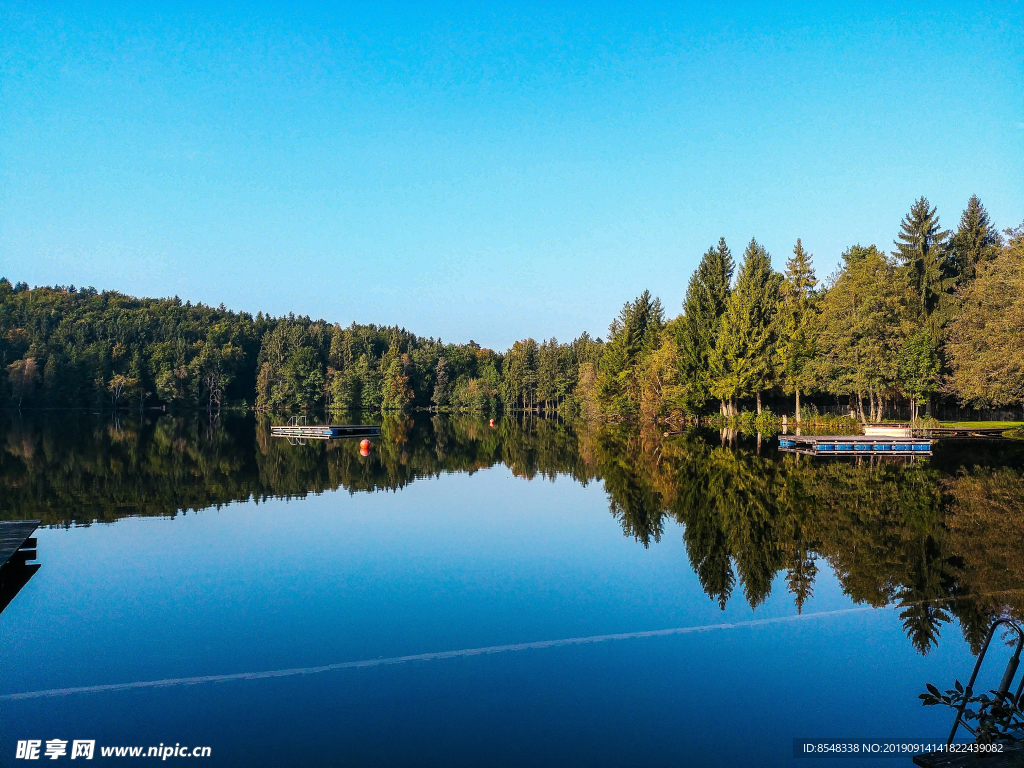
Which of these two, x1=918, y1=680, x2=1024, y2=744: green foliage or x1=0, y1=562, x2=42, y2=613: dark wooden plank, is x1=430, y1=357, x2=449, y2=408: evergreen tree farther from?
x1=918, y1=680, x2=1024, y2=744: green foliage

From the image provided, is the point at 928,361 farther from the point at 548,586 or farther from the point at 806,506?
the point at 548,586

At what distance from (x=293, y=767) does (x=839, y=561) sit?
11.8 metres

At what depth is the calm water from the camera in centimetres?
743

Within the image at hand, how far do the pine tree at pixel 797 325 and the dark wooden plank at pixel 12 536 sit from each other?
47.1 m

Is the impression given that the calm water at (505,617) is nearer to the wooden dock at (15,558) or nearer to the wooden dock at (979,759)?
the wooden dock at (15,558)

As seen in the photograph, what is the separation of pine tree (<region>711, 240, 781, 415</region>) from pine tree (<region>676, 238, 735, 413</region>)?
2.13m

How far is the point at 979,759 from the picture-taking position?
18.7 feet

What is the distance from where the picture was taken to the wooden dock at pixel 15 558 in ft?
40.6

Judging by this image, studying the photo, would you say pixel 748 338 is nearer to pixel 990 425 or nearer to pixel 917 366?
pixel 917 366

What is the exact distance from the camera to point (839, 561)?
13992 millimetres

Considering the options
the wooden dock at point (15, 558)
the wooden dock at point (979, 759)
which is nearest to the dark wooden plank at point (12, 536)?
the wooden dock at point (15, 558)

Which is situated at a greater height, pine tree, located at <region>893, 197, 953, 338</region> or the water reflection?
pine tree, located at <region>893, 197, 953, 338</region>

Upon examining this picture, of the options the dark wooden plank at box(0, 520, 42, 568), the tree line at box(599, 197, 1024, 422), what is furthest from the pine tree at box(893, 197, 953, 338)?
the dark wooden plank at box(0, 520, 42, 568)

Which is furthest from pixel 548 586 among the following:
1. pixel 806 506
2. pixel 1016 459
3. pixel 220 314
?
pixel 220 314
